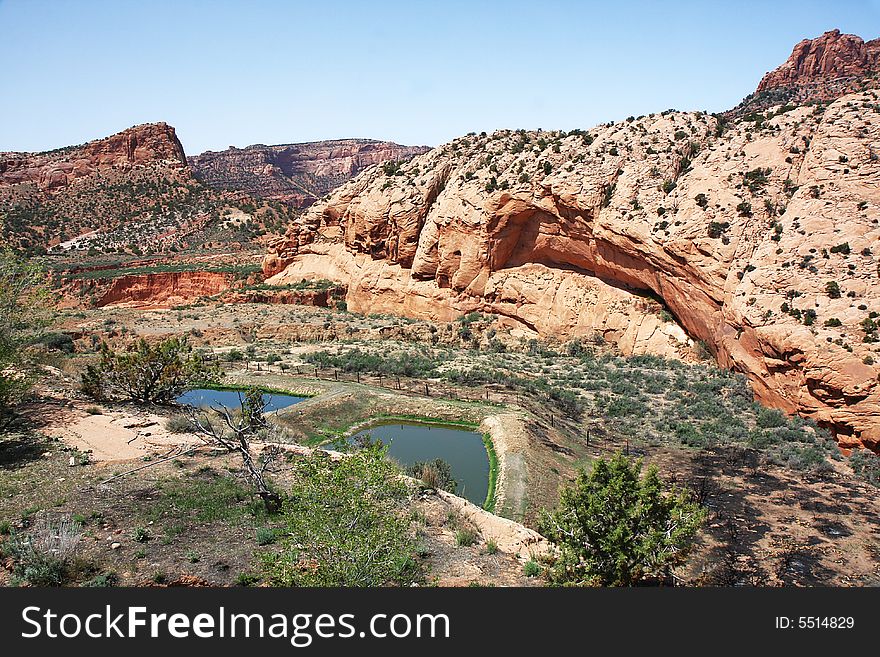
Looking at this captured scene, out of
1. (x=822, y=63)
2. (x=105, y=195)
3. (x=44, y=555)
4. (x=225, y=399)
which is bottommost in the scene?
(x=225, y=399)

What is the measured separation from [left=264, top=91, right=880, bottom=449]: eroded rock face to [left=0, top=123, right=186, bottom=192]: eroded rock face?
4781 cm

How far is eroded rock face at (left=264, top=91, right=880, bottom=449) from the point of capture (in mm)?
21984

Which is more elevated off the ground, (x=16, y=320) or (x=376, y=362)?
(x=16, y=320)

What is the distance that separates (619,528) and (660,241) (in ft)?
78.5

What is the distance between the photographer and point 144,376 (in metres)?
21.2

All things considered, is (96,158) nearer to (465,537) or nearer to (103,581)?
(103,581)

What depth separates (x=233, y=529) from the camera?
1202cm

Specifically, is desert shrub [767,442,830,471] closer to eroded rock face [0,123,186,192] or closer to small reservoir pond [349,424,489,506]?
small reservoir pond [349,424,489,506]

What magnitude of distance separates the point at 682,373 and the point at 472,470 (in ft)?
49.4

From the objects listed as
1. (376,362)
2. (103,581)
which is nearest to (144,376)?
(376,362)

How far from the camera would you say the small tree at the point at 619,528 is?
9234mm

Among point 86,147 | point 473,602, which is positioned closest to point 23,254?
point 86,147

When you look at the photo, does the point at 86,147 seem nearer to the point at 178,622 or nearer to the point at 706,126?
the point at 706,126

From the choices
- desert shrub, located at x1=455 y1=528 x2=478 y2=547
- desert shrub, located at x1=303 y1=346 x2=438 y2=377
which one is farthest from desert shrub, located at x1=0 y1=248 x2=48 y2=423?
desert shrub, located at x1=303 y1=346 x2=438 y2=377
